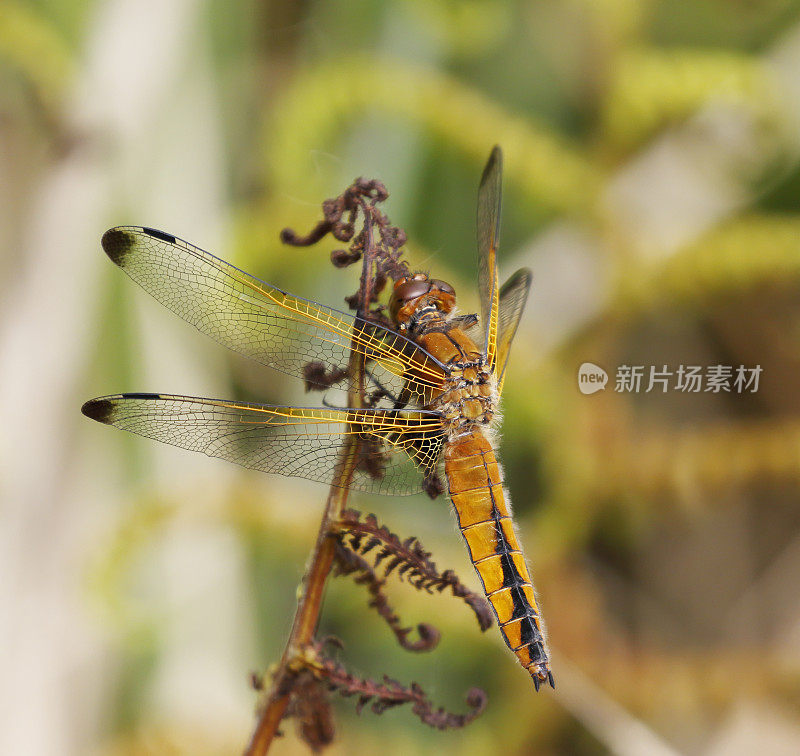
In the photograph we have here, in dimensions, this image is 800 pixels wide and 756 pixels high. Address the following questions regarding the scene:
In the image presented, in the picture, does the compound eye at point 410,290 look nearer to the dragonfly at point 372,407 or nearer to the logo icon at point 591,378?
the dragonfly at point 372,407

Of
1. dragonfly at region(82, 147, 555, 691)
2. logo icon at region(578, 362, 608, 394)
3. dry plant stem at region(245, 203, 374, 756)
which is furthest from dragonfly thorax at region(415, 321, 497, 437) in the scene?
logo icon at region(578, 362, 608, 394)

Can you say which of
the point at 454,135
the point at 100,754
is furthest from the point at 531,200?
the point at 100,754

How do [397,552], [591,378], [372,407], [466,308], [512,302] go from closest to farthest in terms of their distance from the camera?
[397,552] < [372,407] < [512,302] < [466,308] < [591,378]

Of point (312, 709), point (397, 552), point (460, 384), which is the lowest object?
point (312, 709)

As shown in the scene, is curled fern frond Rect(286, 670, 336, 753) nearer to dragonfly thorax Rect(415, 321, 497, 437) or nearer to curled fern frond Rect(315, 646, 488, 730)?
curled fern frond Rect(315, 646, 488, 730)

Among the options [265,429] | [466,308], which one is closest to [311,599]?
[265,429]

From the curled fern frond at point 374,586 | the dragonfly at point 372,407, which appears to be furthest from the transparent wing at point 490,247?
the curled fern frond at point 374,586

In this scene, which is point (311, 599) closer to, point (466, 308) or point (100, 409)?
point (100, 409)
